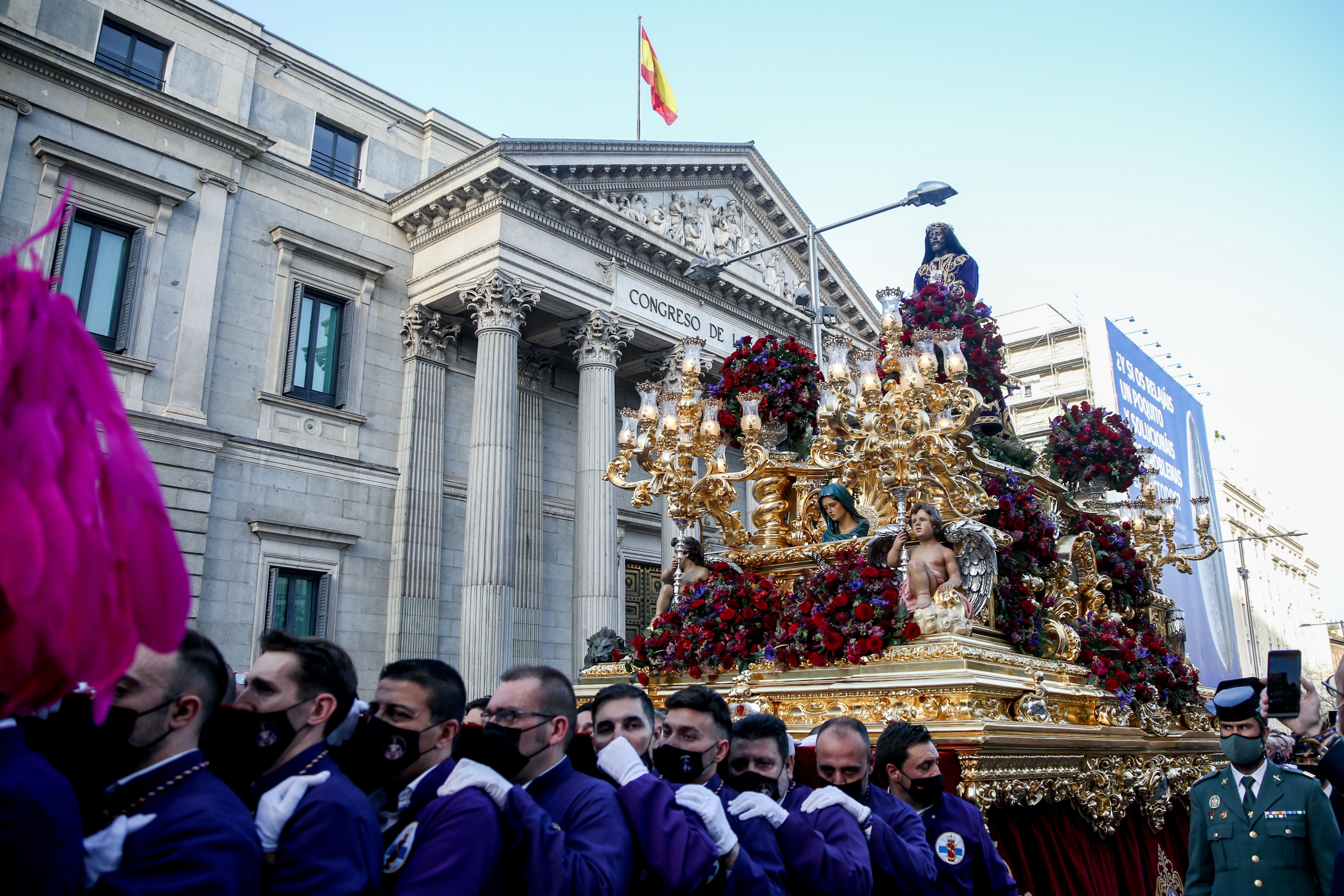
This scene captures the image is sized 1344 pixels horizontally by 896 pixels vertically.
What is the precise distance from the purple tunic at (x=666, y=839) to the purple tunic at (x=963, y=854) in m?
1.71

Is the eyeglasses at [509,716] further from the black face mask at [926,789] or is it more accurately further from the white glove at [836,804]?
the black face mask at [926,789]

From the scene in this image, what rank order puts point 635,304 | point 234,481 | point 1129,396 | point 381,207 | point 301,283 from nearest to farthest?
point 234,481
point 301,283
point 381,207
point 635,304
point 1129,396

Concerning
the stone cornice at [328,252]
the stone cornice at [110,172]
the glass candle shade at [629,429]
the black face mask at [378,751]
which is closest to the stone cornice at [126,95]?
the stone cornice at [110,172]

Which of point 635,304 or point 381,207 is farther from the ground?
point 381,207

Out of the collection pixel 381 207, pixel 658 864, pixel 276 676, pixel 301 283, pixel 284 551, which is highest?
pixel 381 207

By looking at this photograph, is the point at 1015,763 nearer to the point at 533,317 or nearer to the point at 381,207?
the point at 533,317

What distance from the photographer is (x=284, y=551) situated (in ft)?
58.7

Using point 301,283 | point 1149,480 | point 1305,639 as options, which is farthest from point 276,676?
point 1305,639

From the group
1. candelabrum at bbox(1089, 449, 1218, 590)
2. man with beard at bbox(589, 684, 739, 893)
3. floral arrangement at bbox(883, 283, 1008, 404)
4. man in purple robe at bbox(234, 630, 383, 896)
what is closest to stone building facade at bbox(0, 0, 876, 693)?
floral arrangement at bbox(883, 283, 1008, 404)

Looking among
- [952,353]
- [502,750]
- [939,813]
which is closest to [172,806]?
[502,750]

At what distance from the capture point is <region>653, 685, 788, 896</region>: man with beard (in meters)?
3.73

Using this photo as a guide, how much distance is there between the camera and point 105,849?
2.35 m

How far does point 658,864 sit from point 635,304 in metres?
19.8

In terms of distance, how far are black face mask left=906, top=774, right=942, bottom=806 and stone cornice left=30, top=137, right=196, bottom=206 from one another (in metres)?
17.4
